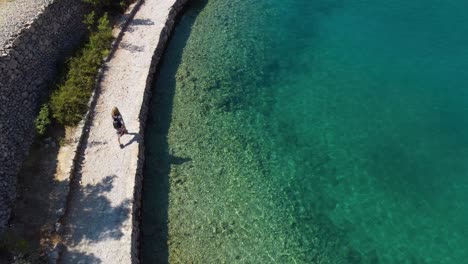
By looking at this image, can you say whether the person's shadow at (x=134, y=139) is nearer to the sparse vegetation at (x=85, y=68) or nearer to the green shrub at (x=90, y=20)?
the sparse vegetation at (x=85, y=68)

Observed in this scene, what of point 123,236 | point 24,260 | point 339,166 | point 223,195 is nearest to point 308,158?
point 339,166

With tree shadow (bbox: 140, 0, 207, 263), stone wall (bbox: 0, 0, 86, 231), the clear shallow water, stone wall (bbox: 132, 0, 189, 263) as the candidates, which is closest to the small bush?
stone wall (bbox: 0, 0, 86, 231)

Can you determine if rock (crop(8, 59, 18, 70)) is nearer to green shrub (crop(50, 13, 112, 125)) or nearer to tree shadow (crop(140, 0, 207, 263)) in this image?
green shrub (crop(50, 13, 112, 125))

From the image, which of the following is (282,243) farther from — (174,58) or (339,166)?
(174,58)

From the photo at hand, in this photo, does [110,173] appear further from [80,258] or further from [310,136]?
[310,136]

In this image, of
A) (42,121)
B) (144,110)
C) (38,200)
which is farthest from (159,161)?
(42,121)

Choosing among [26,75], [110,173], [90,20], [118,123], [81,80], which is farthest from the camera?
[90,20]
